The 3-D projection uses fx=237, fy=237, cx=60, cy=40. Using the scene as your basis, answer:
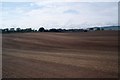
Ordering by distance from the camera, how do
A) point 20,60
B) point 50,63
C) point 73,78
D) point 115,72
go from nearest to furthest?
1. point 73,78
2. point 115,72
3. point 50,63
4. point 20,60

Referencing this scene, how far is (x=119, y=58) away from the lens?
11.4 m

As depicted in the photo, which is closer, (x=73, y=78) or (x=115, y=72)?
(x=73, y=78)

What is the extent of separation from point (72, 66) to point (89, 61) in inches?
50.9

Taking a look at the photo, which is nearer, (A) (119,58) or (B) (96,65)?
(B) (96,65)

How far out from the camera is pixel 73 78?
7.91 meters

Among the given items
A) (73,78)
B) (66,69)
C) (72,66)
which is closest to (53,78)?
(73,78)

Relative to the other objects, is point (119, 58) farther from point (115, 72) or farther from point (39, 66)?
point (39, 66)

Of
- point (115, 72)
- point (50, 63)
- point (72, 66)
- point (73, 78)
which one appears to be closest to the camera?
point (73, 78)

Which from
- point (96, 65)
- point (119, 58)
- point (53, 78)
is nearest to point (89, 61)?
point (96, 65)

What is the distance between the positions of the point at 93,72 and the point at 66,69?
1.11 m

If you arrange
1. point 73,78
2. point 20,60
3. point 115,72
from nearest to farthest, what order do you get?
1. point 73,78
2. point 115,72
3. point 20,60

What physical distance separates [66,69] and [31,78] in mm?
1692

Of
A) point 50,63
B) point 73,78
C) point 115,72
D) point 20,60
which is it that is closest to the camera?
point 73,78

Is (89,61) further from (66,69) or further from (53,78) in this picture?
(53,78)
